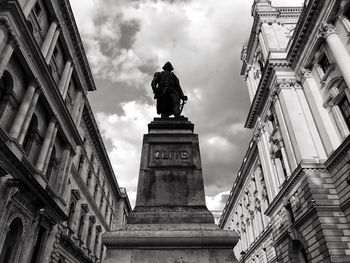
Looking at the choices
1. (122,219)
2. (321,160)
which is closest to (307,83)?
(321,160)

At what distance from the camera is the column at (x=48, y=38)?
786 inches

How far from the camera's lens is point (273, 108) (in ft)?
92.2

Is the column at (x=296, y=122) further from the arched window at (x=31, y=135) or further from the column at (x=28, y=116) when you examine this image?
the arched window at (x=31, y=135)

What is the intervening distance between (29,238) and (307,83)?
76.8 feet

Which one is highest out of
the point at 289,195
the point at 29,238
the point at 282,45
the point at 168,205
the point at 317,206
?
the point at 282,45

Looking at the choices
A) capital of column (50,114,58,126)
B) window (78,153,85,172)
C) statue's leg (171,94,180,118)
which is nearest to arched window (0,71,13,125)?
capital of column (50,114,58,126)

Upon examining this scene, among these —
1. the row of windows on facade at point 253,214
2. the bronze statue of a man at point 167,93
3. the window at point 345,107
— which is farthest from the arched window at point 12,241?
the window at point 345,107

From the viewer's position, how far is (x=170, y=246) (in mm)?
5297

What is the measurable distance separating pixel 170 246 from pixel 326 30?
2147 centimetres

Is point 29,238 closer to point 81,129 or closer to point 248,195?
point 81,129

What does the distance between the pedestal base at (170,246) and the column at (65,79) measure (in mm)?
19839

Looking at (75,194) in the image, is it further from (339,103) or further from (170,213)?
(339,103)

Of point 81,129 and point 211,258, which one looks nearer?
point 211,258

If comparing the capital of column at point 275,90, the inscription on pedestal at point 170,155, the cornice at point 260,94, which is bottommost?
the inscription on pedestal at point 170,155
